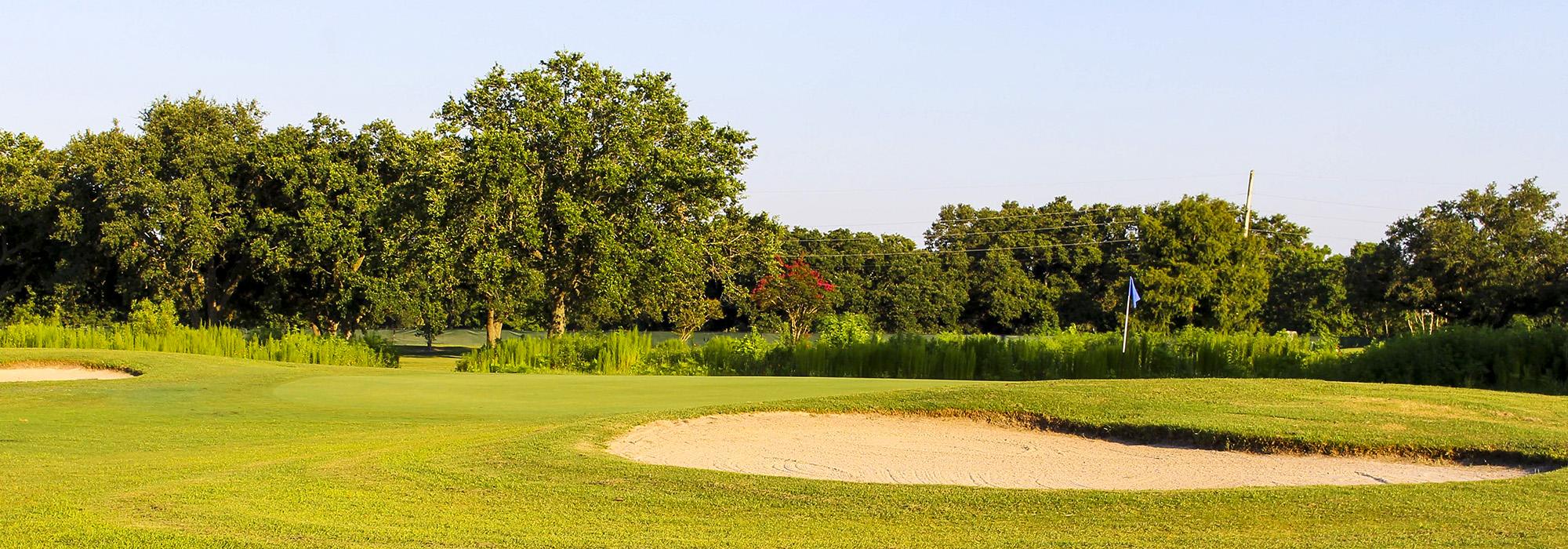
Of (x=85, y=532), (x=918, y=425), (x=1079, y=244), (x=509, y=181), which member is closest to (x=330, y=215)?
(x=509, y=181)

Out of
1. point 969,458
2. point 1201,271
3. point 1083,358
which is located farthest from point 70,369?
point 1201,271

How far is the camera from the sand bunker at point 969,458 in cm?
912

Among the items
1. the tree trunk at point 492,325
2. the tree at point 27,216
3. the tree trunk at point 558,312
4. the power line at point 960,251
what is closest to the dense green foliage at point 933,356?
the tree trunk at point 558,312

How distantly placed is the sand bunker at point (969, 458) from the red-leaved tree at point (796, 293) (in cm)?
3947

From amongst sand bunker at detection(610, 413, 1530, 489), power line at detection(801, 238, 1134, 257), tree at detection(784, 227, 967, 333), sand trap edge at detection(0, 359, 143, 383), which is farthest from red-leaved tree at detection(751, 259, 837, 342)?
sand bunker at detection(610, 413, 1530, 489)

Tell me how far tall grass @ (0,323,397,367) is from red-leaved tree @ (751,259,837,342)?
1019 inches

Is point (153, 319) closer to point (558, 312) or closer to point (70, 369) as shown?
point (70, 369)

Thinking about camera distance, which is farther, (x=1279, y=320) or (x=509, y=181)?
(x=1279, y=320)

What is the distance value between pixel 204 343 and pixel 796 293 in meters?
31.5

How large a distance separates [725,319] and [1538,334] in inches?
1963

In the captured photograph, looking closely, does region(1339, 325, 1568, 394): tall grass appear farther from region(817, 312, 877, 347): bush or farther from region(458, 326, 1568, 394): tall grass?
region(817, 312, 877, 347): bush

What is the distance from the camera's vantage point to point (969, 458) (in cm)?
1026

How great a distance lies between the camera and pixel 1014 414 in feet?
40.2

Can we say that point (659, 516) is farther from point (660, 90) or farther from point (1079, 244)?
point (1079, 244)
